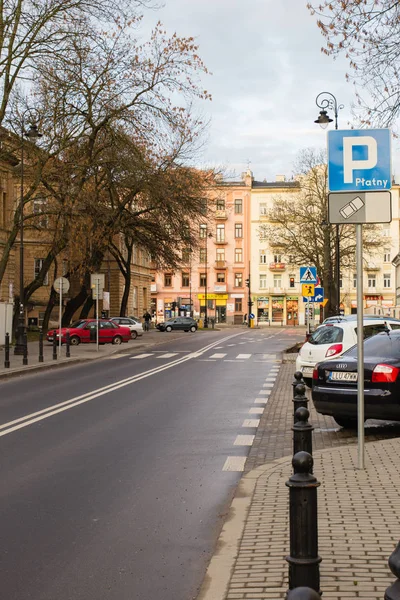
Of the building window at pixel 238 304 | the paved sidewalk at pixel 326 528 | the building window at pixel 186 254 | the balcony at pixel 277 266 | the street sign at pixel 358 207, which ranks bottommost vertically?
the paved sidewalk at pixel 326 528

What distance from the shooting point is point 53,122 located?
114 feet

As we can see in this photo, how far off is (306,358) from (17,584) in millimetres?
13436

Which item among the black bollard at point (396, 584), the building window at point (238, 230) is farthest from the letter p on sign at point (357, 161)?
the building window at point (238, 230)

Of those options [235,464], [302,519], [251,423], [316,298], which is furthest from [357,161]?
[316,298]

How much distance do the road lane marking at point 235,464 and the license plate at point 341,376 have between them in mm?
2468

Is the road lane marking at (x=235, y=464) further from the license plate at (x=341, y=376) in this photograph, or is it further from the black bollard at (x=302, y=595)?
the black bollard at (x=302, y=595)

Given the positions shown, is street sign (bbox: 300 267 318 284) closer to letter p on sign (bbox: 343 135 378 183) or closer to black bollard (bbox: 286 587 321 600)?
letter p on sign (bbox: 343 135 378 183)

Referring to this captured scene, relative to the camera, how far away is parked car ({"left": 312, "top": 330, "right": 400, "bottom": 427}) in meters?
10.7

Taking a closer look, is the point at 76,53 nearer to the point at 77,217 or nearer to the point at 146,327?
the point at 77,217

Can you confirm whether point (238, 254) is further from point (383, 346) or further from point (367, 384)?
point (367, 384)

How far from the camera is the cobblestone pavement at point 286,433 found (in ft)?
31.4

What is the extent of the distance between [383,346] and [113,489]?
557 cm

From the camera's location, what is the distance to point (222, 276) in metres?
102

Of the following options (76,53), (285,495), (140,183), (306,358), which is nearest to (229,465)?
(285,495)
